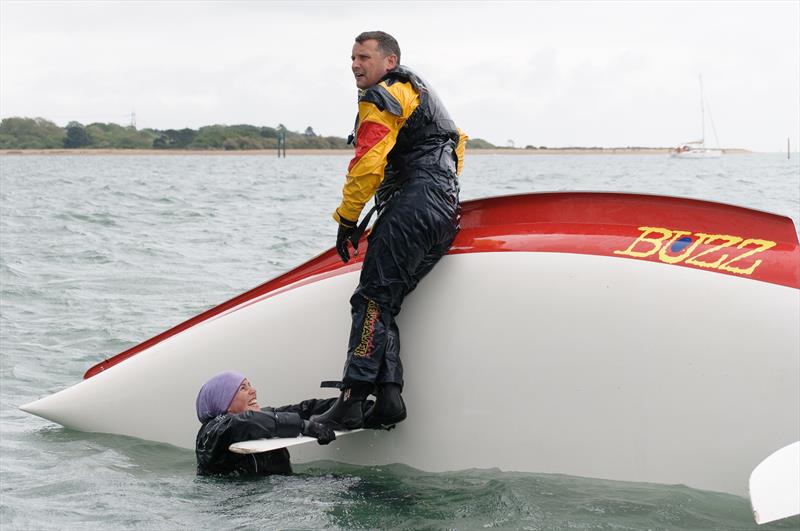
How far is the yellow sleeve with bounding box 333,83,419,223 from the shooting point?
13.3 feet

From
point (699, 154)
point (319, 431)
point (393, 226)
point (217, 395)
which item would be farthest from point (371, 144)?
point (699, 154)

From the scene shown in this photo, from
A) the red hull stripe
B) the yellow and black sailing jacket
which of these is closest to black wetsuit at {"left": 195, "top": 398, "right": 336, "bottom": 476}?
the yellow and black sailing jacket

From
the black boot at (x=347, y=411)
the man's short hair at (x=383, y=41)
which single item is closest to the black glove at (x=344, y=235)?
the black boot at (x=347, y=411)

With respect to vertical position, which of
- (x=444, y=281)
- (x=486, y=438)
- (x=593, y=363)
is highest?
(x=444, y=281)

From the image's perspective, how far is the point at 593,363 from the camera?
418cm

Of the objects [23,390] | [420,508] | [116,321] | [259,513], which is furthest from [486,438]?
[116,321]

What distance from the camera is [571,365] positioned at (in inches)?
166

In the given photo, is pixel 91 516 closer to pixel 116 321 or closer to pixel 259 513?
pixel 259 513

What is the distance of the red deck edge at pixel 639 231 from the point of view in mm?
4102

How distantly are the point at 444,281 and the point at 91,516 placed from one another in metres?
1.88

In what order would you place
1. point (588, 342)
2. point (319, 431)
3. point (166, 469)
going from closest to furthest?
point (588, 342), point (319, 431), point (166, 469)

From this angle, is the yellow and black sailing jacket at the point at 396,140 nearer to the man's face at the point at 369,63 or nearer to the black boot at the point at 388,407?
the man's face at the point at 369,63

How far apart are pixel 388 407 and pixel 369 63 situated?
4.81 feet

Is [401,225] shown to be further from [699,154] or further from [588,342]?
[699,154]
